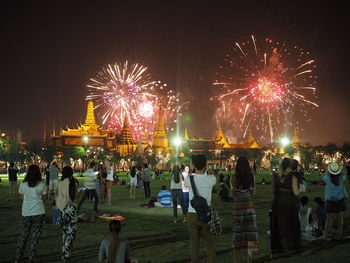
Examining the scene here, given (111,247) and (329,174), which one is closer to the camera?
(111,247)

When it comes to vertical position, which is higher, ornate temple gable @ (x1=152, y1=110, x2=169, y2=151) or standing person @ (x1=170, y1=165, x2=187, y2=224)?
ornate temple gable @ (x1=152, y1=110, x2=169, y2=151)

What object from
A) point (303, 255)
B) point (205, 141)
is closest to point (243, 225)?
point (303, 255)

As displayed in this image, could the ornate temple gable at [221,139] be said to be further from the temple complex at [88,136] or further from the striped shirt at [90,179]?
the striped shirt at [90,179]

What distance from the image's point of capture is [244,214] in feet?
25.2

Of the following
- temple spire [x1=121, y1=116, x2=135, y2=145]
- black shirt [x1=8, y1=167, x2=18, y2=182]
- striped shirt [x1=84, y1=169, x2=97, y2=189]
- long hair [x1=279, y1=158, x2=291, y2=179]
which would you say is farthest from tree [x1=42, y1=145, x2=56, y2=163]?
long hair [x1=279, y1=158, x2=291, y2=179]

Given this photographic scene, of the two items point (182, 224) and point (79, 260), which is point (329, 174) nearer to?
point (182, 224)

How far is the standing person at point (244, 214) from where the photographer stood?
763cm

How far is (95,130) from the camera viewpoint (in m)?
122

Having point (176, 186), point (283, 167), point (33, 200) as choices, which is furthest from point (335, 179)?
point (33, 200)

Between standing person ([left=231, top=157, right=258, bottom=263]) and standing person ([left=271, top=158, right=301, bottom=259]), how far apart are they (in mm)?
480

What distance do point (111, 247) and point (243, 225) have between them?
2.36 metres

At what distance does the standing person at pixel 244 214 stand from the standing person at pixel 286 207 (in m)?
0.48

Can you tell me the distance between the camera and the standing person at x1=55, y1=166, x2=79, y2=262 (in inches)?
341

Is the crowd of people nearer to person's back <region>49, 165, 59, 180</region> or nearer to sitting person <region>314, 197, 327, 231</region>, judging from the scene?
sitting person <region>314, 197, 327, 231</region>
